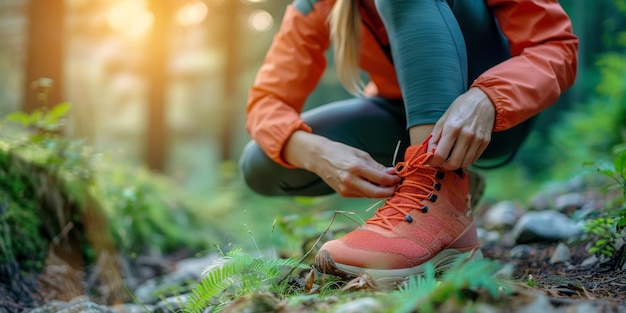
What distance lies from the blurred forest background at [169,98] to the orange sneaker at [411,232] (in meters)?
0.23

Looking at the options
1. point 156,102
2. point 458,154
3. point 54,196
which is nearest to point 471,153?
point 458,154

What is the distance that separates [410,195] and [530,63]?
0.56m

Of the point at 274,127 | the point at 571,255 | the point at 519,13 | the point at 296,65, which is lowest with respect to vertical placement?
the point at 571,255

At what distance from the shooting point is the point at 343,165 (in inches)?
70.1

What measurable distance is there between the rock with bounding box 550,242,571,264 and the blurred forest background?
409 millimetres

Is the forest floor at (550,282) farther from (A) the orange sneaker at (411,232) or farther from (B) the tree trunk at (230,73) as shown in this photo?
(B) the tree trunk at (230,73)

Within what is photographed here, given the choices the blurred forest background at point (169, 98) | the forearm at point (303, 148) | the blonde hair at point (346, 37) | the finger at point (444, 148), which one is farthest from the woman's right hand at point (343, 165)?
the blonde hair at point (346, 37)

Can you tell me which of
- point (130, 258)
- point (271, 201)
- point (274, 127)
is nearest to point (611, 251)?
point (274, 127)

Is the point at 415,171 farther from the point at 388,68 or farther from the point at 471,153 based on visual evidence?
the point at 388,68

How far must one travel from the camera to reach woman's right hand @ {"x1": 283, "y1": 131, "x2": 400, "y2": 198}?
1.67m

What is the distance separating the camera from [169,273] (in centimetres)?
318

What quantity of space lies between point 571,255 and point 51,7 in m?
4.64

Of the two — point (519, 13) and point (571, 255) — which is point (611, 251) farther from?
point (519, 13)

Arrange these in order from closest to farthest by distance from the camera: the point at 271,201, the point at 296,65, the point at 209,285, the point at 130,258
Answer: the point at 209,285, the point at 296,65, the point at 130,258, the point at 271,201
